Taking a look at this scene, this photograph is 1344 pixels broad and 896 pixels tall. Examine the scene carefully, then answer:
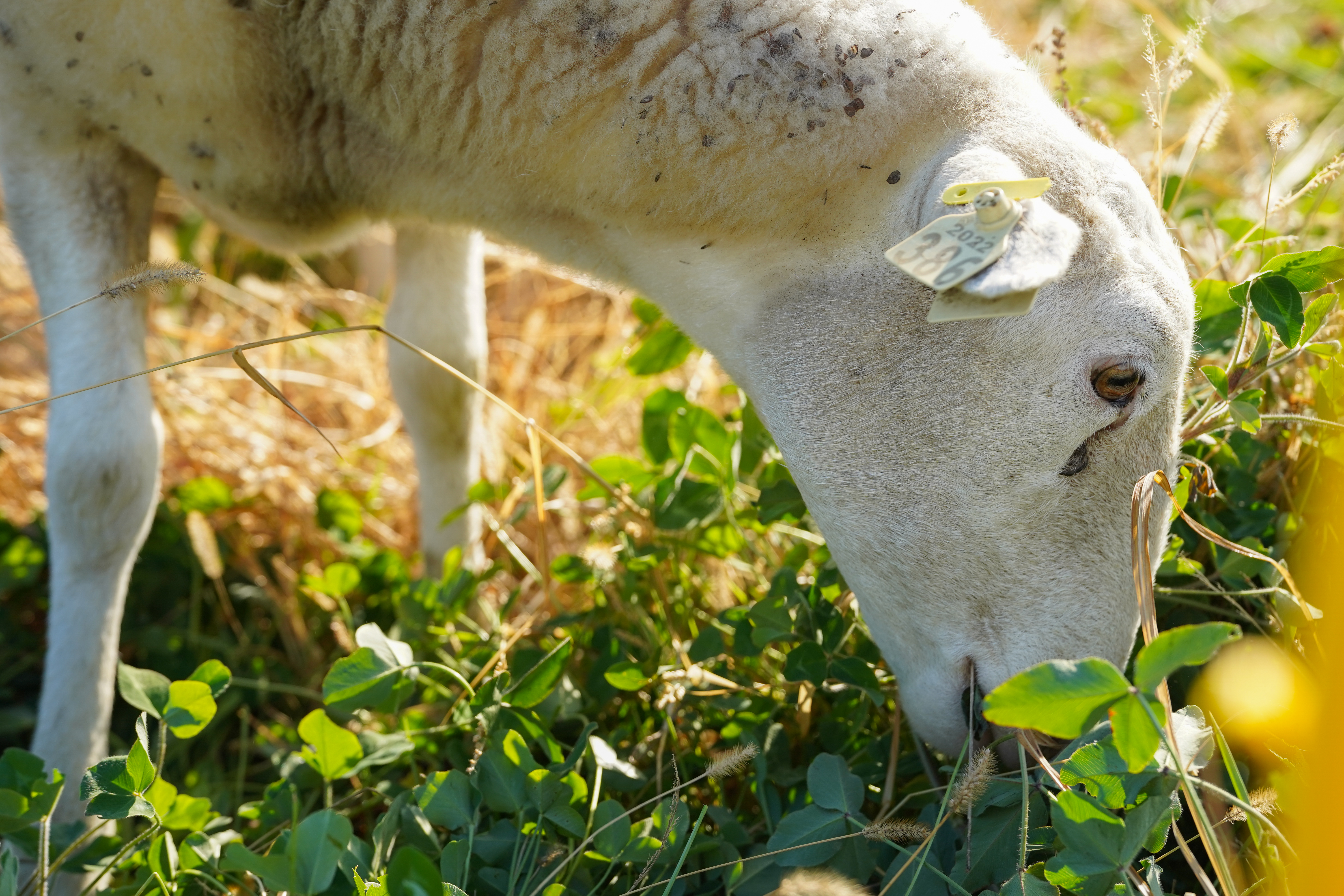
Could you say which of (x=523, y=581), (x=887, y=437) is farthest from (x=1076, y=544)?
(x=523, y=581)

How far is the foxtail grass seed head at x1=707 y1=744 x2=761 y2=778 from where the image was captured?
151cm

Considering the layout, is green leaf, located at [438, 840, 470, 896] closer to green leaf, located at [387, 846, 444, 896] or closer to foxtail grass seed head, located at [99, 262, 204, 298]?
green leaf, located at [387, 846, 444, 896]

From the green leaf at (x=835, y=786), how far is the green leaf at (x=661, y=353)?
1.03m

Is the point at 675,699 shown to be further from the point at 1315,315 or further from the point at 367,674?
the point at 1315,315

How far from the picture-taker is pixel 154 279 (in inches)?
63.5

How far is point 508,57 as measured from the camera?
66.7 inches

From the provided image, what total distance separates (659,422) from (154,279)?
1120 millimetres

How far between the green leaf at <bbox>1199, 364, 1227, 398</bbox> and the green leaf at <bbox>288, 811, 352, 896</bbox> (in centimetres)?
145

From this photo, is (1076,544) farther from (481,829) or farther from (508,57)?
(508,57)

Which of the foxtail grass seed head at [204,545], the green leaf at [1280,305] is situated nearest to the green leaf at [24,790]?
the foxtail grass seed head at [204,545]

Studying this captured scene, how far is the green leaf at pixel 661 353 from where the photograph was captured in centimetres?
237

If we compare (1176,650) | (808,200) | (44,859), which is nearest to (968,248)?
(808,200)

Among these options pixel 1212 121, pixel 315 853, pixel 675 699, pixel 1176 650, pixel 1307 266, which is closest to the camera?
pixel 1176 650

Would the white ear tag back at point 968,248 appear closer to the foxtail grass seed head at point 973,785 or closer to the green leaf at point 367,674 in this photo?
the foxtail grass seed head at point 973,785
